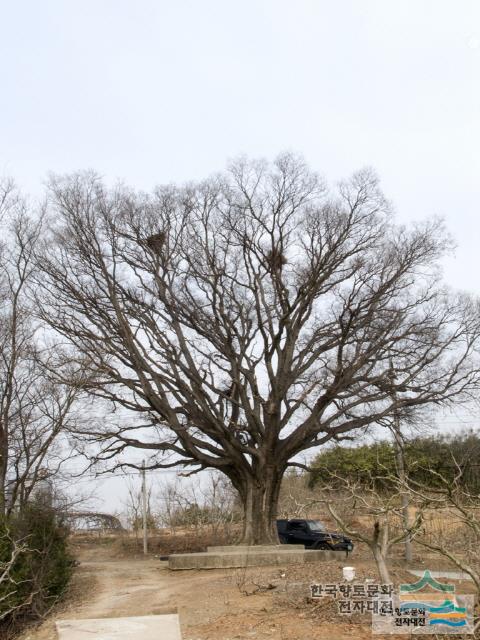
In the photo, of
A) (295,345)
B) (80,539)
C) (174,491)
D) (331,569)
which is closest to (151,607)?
(331,569)

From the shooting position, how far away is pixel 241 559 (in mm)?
17766

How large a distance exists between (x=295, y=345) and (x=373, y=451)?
A: 41.8 ft

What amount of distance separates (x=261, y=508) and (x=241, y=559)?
3803 millimetres

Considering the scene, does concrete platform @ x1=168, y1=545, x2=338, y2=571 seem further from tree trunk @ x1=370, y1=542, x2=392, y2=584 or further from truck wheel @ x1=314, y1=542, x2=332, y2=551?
tree trunk @ x1=370, y1=542, x2=392, y2=584

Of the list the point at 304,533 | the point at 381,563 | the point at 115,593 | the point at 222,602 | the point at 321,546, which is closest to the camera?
the point at 381,563

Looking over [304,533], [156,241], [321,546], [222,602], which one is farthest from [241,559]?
[156,241]

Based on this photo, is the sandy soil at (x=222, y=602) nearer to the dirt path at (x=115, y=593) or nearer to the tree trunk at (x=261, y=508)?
the dirt path at (x=115, y=593)

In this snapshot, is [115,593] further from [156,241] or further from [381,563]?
[156,241]

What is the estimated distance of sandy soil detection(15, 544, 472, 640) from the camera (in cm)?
947

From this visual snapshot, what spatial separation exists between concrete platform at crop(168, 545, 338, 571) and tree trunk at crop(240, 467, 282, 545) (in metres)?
2.71

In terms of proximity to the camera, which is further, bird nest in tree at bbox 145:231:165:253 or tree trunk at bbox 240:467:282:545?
bird nest in tree at bbox 145:231:165:253

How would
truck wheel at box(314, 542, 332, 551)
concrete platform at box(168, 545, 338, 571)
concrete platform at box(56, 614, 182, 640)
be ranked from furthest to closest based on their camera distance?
truck wheel at box(314, 542, 332, 551) → concrete platform at box(168, 545, 338, 571) → concrete platform at box(56, 614, 182, 640)

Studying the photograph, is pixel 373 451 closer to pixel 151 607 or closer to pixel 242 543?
pixel 242 543

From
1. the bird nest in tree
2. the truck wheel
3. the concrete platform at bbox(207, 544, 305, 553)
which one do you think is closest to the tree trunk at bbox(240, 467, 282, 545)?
the concrete platform at bbox(207, 544, 305, 553)
